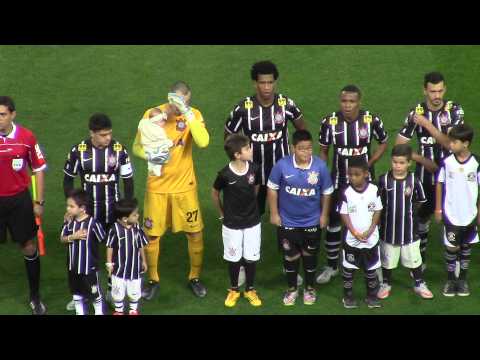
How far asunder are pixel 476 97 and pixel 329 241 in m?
4.84

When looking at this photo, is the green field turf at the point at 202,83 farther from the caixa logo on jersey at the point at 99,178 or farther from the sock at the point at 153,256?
the caixa logo on jersey at the point at 99,178

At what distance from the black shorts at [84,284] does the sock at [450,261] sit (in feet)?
11.4

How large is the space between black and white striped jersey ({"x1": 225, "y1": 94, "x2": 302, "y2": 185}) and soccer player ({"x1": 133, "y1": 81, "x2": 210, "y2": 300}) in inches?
19.6

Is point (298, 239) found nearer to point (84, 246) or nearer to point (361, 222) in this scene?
point (361, 222)

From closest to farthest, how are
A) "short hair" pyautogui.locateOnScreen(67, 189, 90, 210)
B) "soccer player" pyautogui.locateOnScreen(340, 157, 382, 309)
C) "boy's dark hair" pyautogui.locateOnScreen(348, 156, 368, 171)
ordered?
"short hair" pyautogui.locateOnScreen(67, 189, 90, 210) → "boy's dark hair" pyautogui.locateOnScreen(348, 156, 368, 171) → "soccer player" pyautogui.locateOnScreen(340, 157, 382, 309)

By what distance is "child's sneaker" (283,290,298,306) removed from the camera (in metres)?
10.6

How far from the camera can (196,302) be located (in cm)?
1073

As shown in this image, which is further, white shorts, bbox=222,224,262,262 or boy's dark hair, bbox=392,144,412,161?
white shorts, bbox=222,224,262,262

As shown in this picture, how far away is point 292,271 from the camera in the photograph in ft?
34.7

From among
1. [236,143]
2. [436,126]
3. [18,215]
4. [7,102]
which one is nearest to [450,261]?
[436,126]

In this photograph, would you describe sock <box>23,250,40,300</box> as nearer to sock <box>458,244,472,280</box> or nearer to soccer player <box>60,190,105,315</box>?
soccer player <box>60,190,105,315</box>

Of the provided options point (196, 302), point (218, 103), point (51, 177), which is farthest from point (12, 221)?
point (218, 103)

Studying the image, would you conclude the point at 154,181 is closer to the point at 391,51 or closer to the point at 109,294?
the point at 109,294

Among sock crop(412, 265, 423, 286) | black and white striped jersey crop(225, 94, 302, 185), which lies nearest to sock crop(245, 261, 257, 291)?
black and white striped jersey crop(225, 94, 302, 185)
